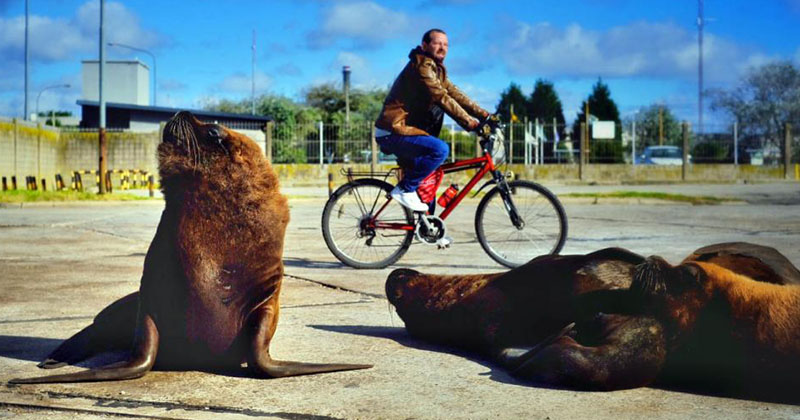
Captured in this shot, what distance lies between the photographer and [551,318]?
334cm

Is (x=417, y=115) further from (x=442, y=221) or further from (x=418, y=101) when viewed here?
(x=442, y=221)

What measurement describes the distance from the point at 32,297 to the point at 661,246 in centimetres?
575

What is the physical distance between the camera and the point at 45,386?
10.5 ft

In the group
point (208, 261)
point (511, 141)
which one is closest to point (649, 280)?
point (208, 261)

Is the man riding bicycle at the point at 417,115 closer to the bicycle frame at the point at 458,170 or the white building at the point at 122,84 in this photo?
the bicycle frame at the point at 458,170

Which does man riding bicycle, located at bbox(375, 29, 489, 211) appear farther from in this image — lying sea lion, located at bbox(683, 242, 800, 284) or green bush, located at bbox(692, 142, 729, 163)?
green bush, located at bbox(692, 142, 729, 163)

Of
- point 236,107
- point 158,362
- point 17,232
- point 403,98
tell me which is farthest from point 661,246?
point 236,107

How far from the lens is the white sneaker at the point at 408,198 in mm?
7277

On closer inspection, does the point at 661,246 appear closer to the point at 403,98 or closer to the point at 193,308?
the point at 403,98

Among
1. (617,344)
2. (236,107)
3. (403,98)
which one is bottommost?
(617,344)

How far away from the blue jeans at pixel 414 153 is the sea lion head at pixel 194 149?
155 inches

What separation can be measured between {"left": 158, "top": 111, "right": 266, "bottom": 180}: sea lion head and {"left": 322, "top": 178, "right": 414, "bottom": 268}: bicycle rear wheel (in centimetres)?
426

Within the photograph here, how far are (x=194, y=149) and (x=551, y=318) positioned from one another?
1.43 meters

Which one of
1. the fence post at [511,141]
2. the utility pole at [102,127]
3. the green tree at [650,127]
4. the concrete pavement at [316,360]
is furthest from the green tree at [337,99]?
the concrete pavement at [316,360]
